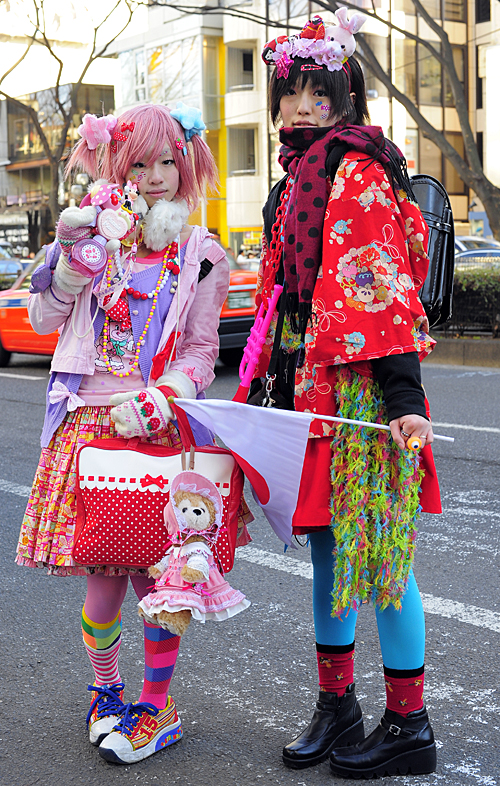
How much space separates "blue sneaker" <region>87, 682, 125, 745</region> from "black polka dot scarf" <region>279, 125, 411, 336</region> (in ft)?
3.92

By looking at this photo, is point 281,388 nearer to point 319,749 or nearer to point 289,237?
point 289,237

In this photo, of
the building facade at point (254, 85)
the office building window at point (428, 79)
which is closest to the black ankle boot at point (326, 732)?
the building facade at point (254, 85)

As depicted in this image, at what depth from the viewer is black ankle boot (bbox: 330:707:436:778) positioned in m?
2.29

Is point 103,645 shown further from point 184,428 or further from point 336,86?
point 336,86

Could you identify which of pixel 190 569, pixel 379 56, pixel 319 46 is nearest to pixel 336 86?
pixel 319 46

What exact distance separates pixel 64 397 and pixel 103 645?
692 millimetres

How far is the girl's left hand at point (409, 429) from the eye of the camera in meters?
2.04

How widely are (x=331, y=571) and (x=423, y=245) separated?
86cm

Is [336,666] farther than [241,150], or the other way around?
[241,150]

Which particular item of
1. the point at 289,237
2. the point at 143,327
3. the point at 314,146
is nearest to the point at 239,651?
the point at 143,327

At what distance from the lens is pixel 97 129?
7.81ft

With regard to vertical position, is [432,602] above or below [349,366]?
below

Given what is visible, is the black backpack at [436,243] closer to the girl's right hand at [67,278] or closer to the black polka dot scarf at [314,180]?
the black polka dot scarf at [314,180]

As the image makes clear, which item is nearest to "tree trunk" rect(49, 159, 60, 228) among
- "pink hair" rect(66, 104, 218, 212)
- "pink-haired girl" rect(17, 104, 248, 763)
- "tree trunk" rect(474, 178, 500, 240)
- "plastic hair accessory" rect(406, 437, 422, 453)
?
"tree trunk" rect(474, 178, 500, 240)
